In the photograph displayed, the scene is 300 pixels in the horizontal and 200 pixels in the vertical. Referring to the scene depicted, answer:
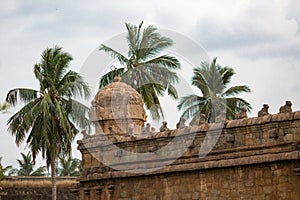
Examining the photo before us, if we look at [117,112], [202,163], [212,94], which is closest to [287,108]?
[202,163]

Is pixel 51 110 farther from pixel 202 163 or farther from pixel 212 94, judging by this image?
pixel 202 163

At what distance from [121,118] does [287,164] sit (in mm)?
6028

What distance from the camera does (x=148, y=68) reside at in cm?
2952

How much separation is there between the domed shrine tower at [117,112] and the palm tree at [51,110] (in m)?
7.78

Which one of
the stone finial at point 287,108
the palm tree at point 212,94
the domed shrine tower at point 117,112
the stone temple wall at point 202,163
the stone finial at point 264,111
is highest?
the palm tree at point 212,94

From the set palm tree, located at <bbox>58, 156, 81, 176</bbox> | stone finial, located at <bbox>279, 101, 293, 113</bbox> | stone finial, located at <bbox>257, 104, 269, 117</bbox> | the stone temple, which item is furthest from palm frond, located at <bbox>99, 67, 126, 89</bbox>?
palm tree, located at <bbox>58, 156, 81, 176</bbox>

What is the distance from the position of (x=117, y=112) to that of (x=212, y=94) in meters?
8.58

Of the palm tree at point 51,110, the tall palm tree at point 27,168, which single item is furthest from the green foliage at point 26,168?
the palm tree at point 51,110

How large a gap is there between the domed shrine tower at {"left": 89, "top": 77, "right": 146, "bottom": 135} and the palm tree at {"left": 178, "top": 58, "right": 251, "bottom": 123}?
6906mm

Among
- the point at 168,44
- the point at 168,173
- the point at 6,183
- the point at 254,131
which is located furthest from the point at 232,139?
the point at 6,183

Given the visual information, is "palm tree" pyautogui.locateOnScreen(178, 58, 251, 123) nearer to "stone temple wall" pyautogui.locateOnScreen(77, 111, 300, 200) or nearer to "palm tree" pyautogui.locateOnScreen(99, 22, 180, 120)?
"palm tree" pyautogui.locateOnScreen(99, 22, 180, 120)

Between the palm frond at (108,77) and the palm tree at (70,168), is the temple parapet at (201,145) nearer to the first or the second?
the palm frond at (108,77)

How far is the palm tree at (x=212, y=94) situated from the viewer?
28125 millimetres

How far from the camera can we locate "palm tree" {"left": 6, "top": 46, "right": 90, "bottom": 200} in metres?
28.8
